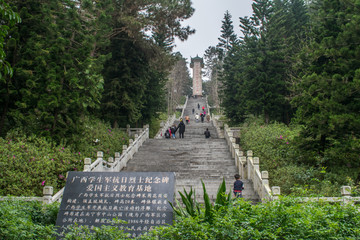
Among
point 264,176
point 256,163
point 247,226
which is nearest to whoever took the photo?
point 247,226

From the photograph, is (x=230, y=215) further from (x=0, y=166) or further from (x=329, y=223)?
(x=0, y=166)

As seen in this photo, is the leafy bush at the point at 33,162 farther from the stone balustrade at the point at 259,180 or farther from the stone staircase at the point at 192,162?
the stone balustrade at the point at 259,180

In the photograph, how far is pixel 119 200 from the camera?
6125mm

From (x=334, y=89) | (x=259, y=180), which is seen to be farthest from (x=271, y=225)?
(x=334, y=89)

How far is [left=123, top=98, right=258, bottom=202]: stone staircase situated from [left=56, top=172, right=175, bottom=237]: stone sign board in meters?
4.11

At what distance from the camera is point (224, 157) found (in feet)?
52.8

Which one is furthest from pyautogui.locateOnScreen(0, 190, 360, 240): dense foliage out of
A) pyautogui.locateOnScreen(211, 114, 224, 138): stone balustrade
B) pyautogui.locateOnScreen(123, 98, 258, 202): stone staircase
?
pyautogui.locateOnScreen(211, 114, 224, 138): stone balustrade

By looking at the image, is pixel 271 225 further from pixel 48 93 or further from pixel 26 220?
pixel 48 93

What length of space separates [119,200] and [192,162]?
9373 mm

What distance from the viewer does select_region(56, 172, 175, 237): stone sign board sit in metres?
5.84

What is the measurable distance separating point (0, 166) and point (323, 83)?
1115 cm

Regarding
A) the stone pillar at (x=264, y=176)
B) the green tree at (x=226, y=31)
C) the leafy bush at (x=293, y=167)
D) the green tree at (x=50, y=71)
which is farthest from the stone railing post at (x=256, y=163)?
the green tree at (x=226, y=31)

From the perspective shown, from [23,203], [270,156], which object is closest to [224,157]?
[270,156]

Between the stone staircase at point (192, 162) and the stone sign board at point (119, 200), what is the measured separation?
4115mm
